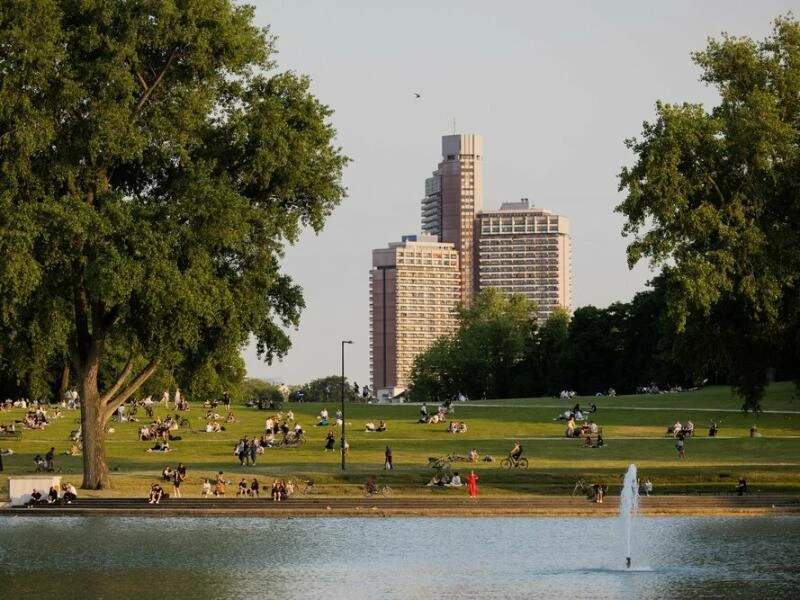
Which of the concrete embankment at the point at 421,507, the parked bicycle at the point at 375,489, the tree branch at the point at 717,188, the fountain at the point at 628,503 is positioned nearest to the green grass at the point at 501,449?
the parked bicycle at the point at 375,489

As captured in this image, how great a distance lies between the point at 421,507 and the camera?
64000 millimetres

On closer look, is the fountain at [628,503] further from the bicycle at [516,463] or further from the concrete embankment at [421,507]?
the bicycle at [516,463]

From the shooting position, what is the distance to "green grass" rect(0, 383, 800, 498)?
7169cm

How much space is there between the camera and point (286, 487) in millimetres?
67812

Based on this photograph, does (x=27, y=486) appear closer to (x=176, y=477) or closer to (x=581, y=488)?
(x=176, y=477)

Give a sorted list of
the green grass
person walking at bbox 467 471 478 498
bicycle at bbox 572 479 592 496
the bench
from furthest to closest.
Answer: the green grass
person walking at bbox 467 471 478 498
bicycle at bbox 572 479 592 496
the bench

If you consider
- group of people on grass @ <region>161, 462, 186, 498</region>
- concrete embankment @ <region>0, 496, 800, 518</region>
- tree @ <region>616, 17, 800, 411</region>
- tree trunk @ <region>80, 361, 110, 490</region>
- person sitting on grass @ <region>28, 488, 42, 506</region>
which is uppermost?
tree @ <region>616, 17, 800, 411</region>

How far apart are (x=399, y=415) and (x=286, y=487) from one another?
46.1m

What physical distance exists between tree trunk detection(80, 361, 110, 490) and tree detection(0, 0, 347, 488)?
7 cm

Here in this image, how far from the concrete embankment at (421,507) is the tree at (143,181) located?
197 inches

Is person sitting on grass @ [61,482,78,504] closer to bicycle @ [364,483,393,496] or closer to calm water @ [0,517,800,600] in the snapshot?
calm water @ [0,517,800,600]

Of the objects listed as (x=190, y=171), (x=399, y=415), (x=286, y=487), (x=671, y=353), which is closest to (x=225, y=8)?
(x=190, y=171)

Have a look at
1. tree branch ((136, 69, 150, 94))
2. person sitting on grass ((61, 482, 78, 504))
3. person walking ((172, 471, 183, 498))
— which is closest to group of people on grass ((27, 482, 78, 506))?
person sitting on grass ((61, 482, 78, 504))

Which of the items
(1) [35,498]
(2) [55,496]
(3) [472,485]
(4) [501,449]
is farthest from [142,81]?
(4) [501,449]
